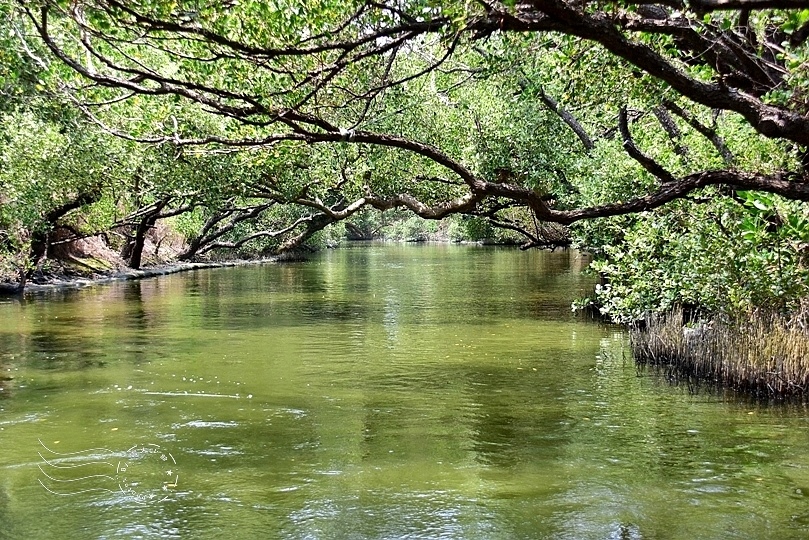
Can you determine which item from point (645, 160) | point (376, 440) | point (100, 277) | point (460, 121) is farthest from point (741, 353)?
point (100, 277)

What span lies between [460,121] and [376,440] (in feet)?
49.1

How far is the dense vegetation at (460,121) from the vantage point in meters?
7.95

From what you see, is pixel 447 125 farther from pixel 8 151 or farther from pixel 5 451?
pixel 5 451

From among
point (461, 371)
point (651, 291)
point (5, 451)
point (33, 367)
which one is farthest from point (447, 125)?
point (5, 451)

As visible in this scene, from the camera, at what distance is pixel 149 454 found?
8492 millimetres

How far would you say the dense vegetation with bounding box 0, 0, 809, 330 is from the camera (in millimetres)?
7945

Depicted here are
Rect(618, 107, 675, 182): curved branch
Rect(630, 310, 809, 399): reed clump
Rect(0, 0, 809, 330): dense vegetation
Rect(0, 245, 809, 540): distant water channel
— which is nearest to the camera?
Rect(0, 245, 809, 540): distant water channel

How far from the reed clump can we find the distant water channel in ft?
1.99

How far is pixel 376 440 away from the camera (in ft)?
29.7

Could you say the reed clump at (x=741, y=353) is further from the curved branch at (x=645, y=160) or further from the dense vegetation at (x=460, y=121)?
the curved branch at (x=645, y=160)

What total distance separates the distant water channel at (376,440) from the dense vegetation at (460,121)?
8.43ft

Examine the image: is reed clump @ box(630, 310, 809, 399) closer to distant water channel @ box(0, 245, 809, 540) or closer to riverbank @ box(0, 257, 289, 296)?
distant water channel @ box(0, 245, 809, 540)

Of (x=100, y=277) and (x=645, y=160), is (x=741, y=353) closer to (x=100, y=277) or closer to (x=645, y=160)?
(x=645, y=160)

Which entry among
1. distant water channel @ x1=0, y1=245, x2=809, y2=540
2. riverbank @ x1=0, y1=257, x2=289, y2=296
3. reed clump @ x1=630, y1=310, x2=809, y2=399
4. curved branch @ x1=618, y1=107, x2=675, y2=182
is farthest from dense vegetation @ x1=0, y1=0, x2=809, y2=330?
distant water channel @ x1=0, y1=245, x2=809, y2=540
